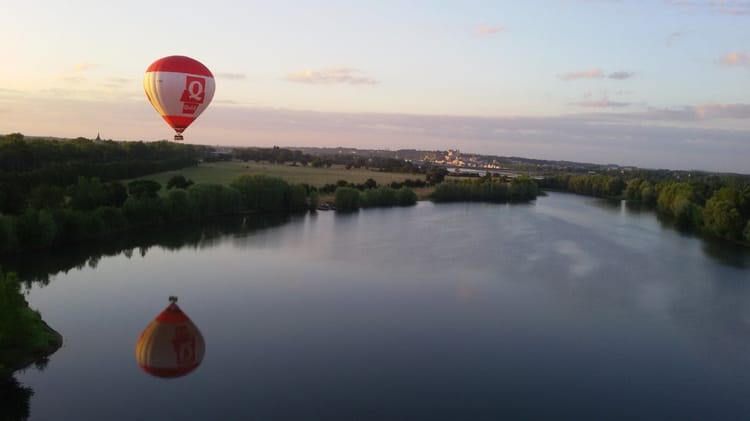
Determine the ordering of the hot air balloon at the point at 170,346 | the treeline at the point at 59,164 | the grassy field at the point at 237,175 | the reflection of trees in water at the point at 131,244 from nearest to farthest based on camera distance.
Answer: the hot air balloon at the point at 170,346 < the reflection of trees in water at the point at 131,244 < the treeline at the point at 59,164 < the grassy field at the point at 237,175

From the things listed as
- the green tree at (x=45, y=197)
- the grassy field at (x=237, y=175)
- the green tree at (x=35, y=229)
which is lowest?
the green tree at (x=35, y=229)

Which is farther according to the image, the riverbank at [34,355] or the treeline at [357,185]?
the treeline at [357,185]

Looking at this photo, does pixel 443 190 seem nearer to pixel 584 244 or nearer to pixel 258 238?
pixel 584 244

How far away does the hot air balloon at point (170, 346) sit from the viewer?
9.02 meters

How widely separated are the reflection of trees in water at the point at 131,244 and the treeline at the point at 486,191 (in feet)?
44.7

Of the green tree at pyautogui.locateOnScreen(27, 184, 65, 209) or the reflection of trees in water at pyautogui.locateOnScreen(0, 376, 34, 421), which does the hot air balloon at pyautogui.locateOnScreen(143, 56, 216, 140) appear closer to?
the reflection of trees in water at pyautogui.locateOnScreen(0, 376, 34, 421)

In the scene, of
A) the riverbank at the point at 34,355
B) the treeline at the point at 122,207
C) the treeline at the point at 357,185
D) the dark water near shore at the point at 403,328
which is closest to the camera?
the dark water near shore at the point at 403,328

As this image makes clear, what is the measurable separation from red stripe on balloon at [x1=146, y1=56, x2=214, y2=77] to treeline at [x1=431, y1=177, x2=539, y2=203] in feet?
81.3

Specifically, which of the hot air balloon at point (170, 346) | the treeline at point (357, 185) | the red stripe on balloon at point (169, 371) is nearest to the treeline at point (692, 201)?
the treeline at point (357, 185)

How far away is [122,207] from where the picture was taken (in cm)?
2027

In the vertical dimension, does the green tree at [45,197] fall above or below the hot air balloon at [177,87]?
below

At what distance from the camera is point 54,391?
7.96 m

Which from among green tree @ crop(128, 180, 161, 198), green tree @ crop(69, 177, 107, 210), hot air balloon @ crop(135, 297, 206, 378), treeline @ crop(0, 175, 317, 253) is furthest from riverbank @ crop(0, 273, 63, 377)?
green tree @ crop(128, 180, 161, 198)

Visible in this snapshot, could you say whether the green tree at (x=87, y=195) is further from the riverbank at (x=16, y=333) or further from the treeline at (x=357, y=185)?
the treeline at (x=357, y=185)
